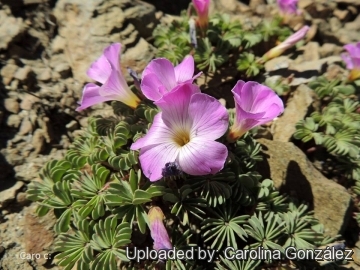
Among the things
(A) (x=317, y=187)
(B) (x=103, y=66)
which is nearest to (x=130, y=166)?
(B) (x=103, y=66)

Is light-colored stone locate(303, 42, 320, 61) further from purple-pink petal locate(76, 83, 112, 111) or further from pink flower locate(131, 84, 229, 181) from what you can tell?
purple-pink petal locate(76, 83, 112, 111)

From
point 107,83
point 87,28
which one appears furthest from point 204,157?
point 87,28

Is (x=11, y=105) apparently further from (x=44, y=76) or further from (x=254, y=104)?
(x=254, y=104)

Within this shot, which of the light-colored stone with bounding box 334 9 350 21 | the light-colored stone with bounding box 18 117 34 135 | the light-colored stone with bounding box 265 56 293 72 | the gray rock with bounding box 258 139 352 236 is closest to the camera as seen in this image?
the gray rock with bounding box 258 139 352 236

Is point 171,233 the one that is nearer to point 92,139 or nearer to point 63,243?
point 63,243

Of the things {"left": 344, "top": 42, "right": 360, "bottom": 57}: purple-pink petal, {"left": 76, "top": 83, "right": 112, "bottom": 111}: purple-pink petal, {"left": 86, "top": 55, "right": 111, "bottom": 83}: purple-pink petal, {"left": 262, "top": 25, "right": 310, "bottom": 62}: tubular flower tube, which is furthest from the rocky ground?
{"left": 76, "top": 83, "right": 112, "bottom": 111}: purple-pink petal

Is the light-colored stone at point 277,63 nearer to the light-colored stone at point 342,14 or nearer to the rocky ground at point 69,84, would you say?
the rocky ground at point 69,84
